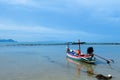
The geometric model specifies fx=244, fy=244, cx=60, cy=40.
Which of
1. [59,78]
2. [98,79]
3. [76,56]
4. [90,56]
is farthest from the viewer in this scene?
[76,56]

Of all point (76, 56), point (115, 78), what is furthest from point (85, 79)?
point (76, 56)

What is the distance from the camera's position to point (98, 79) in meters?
17.6

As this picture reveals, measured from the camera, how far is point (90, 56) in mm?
29609

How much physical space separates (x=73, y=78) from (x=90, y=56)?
11057mm

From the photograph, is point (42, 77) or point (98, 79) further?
point (42, 77)

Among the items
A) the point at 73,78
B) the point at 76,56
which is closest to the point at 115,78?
the point at 73,78

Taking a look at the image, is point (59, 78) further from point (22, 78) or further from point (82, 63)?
point (82, 63)

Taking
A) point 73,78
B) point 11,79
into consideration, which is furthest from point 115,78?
point 11,79

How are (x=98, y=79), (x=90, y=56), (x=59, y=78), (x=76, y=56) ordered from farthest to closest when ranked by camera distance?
(x=76, y=56) < (x=90, y=56) < (x=59, y=78) < (x=98, y=79)

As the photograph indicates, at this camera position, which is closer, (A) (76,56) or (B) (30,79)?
(B) (30,79)

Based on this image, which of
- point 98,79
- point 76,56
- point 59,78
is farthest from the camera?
point 76,56

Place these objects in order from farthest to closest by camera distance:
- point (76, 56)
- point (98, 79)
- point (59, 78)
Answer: point (76, 56) < point (59, 78) < point (98, 79)

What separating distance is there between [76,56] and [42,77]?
14404 mm

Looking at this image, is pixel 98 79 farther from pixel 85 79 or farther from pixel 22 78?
pixel 22 78
